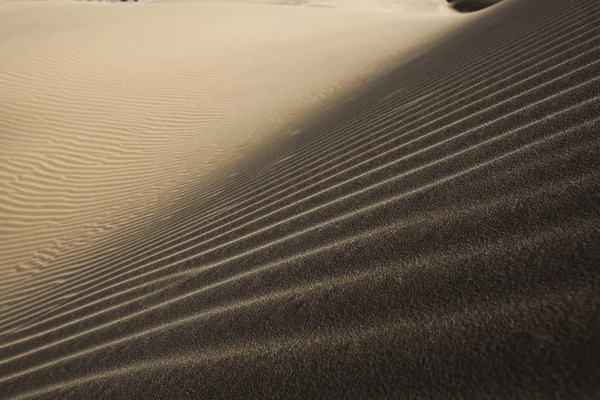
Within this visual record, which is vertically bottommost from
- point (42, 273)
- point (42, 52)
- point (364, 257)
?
point (364, 257)

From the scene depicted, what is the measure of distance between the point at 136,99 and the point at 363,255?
8303 mm

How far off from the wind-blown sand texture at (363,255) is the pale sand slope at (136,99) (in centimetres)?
13

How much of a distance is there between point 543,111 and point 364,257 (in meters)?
1.04

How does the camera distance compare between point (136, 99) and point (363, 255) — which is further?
point (136, 99)

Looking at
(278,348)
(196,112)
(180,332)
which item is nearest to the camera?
(278,348)

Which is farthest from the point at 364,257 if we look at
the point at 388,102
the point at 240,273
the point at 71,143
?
the point at 71,143

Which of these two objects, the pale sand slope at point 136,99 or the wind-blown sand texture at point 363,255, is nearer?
the wind-blown sand texture at point 363,255

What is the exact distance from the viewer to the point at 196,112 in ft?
26.3

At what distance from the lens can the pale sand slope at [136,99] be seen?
216 inches

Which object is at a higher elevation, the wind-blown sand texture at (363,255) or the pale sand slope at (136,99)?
the pale sand slope at (136,99)

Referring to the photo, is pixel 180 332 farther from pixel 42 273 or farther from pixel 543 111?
pixel 42 273

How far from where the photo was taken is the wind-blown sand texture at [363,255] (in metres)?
0.85

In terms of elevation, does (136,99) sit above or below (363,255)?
above

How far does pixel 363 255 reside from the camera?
53.7 inches
